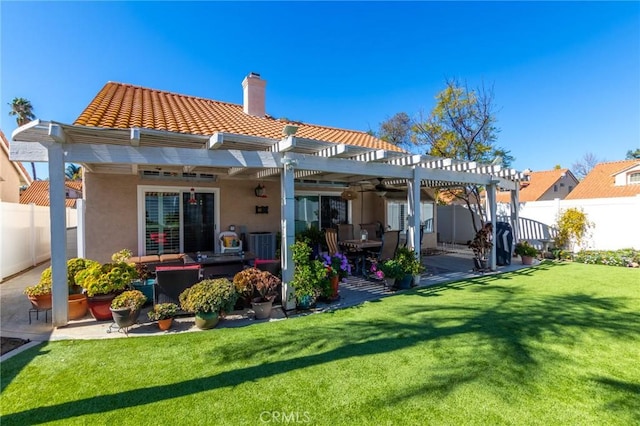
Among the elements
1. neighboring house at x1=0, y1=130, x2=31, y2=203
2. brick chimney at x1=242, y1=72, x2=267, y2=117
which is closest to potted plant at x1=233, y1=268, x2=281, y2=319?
brick chimney at x1=242, y1=72, x2=267, y2=117

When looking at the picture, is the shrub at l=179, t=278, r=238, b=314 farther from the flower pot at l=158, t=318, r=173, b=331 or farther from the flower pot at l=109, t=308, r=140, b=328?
the flower pot at l=109, t=308, r=140, b=328

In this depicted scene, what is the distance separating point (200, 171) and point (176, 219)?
1566 millimetres

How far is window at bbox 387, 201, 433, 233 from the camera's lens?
535 inches

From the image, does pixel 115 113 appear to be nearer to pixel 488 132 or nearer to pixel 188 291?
pixel 188 291

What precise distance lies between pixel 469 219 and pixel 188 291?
16.5 m

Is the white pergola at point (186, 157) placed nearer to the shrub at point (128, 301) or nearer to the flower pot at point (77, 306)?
the flower pot at point (77, 306)

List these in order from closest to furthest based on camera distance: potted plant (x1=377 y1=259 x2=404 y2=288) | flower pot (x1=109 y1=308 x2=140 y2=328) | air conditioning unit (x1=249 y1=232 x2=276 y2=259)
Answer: flower pot (x1=109 y1=308 x2=140 y2=328) → potted plant (x1=377 y1=259 x2=404 y2=288) → air conditioning unit (x1=249 y1=232 x2=276 y2=259)

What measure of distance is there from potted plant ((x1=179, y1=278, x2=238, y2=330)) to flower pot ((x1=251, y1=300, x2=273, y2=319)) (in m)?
0.49

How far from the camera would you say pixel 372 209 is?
13.2 m

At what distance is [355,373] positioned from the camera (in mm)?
3533

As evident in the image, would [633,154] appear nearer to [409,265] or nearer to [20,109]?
[409,265]

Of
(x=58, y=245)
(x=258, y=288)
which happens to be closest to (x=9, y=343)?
(x=58, y=245)

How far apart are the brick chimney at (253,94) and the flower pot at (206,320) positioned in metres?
8.21

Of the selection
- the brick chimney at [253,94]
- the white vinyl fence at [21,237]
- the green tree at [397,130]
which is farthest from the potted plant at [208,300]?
the green tree at [397,130]
